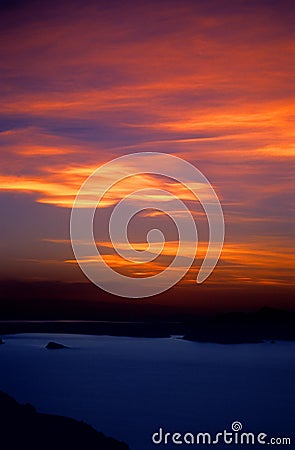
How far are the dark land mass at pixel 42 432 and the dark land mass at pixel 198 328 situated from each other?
0.54 metres

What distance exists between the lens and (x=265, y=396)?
3.73m

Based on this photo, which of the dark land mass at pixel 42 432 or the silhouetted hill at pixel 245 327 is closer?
the dark land mass at pixel 42 432

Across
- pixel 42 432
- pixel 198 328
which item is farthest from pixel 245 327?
pixel 42 432

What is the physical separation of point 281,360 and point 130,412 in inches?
38.0

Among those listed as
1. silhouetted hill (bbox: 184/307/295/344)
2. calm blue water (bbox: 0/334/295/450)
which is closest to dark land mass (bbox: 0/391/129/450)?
calm blue water (bbox: 0/334/295/450)

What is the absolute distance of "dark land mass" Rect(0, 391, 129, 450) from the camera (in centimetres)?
373

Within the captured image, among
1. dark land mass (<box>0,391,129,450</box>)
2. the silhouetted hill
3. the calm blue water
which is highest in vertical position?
the silhouetted hill

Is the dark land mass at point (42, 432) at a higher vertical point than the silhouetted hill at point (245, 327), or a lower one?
lower

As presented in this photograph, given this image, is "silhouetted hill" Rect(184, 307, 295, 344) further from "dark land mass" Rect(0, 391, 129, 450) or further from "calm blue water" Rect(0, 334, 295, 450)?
"dark land mass" Rect(0, 391, 129, 450)

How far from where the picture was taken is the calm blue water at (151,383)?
12.0 feet

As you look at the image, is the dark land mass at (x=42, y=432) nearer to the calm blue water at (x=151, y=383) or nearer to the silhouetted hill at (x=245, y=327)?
the calm blue water at (x=151, y=383)

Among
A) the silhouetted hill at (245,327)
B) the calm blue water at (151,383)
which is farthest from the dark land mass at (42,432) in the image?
the silhouetted hill at (245,327)

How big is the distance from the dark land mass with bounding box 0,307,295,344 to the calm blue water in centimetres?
6

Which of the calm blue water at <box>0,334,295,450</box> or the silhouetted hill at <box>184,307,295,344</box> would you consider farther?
the silhouetted hill at <box>184,307,295,344</box>
